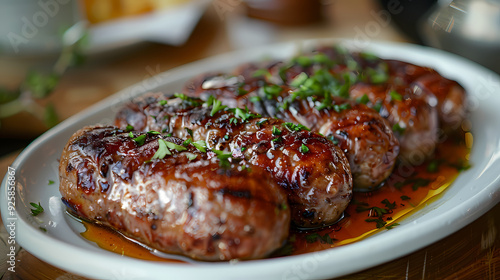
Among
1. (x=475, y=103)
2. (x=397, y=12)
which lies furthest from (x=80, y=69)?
(x=475, y=103)

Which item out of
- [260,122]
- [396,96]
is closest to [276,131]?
[260,122]

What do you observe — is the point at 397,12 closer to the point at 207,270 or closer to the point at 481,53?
the point at 481,53

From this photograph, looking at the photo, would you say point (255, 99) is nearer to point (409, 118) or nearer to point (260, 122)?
point (260, 122)

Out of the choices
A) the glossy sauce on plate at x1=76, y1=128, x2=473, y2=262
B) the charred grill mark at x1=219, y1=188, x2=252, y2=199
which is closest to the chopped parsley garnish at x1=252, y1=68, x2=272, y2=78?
the glossy sauce on plate at x1=76, y1=128, x2=473, y2=262

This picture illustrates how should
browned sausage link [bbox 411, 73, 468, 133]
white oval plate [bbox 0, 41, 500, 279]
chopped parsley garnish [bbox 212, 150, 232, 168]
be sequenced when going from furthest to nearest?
1. browned sausage link [bbox 411, 73, 468, 133]
2. chopped parsley garnish [bbox 212, 150, 232, 168]
3. white oval plate [bbox 0, 41, 500, 279]

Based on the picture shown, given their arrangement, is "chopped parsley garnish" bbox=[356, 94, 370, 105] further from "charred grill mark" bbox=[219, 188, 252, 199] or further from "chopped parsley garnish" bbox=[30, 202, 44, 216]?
"chopped parsley garnish" bbox=[30, 202, 44, 216]

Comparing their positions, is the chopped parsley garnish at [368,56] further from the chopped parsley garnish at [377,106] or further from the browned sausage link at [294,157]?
the browned sausage link at [294,157]

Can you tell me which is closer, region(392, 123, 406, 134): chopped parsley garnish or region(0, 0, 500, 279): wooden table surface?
region(0, 0, 500, 279): wooden table surface
